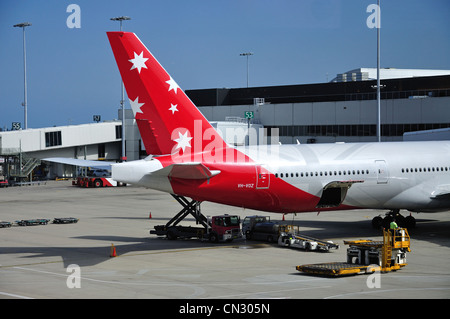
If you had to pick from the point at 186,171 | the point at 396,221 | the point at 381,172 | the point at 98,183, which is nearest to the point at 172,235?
the point at 186,171

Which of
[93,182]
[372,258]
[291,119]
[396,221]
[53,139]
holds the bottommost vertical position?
[372,258]

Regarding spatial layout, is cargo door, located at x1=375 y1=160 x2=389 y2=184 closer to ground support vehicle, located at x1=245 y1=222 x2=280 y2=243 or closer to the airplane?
the airplane

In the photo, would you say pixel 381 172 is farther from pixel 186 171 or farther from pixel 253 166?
pixel 186 171

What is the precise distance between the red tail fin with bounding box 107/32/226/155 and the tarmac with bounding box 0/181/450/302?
5.90m

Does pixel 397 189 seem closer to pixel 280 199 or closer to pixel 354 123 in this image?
pixel 280 199

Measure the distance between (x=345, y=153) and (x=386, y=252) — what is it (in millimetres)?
10947

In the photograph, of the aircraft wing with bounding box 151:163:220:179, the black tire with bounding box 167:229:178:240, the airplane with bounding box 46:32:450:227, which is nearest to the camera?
the aircraft wing with bounding box 151:163:220:179

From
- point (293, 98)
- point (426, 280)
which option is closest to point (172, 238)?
point (426, 280)

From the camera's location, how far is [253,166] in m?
33.6

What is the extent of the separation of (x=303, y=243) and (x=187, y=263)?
727 centimetres

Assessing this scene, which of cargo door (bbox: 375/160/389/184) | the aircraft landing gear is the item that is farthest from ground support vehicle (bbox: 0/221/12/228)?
cargo door (bbox: 375/160/389/184)

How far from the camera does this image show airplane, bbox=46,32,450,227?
31.3 meters

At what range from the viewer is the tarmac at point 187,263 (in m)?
23.2

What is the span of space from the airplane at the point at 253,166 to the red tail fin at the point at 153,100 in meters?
0.05
